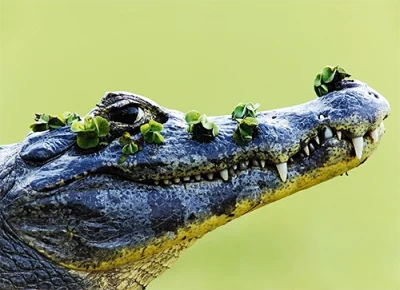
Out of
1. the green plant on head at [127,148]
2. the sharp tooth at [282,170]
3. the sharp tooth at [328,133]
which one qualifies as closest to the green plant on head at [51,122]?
the green plant on head at [127,148]

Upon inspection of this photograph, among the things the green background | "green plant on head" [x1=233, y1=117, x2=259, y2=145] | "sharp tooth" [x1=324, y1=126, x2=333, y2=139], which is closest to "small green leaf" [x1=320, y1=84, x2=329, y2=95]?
"sharp tooth" [x1=324, y1=126, x2=333, y2=139]

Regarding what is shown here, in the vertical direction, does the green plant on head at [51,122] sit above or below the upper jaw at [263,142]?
above

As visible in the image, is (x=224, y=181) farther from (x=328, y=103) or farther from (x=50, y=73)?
(x=50, y=73)

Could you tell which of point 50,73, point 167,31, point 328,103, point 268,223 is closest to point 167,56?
point 167,31

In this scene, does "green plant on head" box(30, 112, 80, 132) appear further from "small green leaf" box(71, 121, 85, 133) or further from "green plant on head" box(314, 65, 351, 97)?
"green plant on head" box(314, 65, 351, 97)

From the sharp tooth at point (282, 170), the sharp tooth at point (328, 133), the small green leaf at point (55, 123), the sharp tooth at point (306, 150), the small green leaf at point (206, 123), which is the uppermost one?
the small green leaf at point (55, 123)

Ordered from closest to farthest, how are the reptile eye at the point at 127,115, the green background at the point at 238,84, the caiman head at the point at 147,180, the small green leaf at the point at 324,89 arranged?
the caiman head at the point at 147,180 → the reptile eye at the point at 127,115 → the small green leaf at the point at 324,89 → the green background at the point at 238,84

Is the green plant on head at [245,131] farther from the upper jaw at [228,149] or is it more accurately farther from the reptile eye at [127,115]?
the reptile eye at [127,115]
